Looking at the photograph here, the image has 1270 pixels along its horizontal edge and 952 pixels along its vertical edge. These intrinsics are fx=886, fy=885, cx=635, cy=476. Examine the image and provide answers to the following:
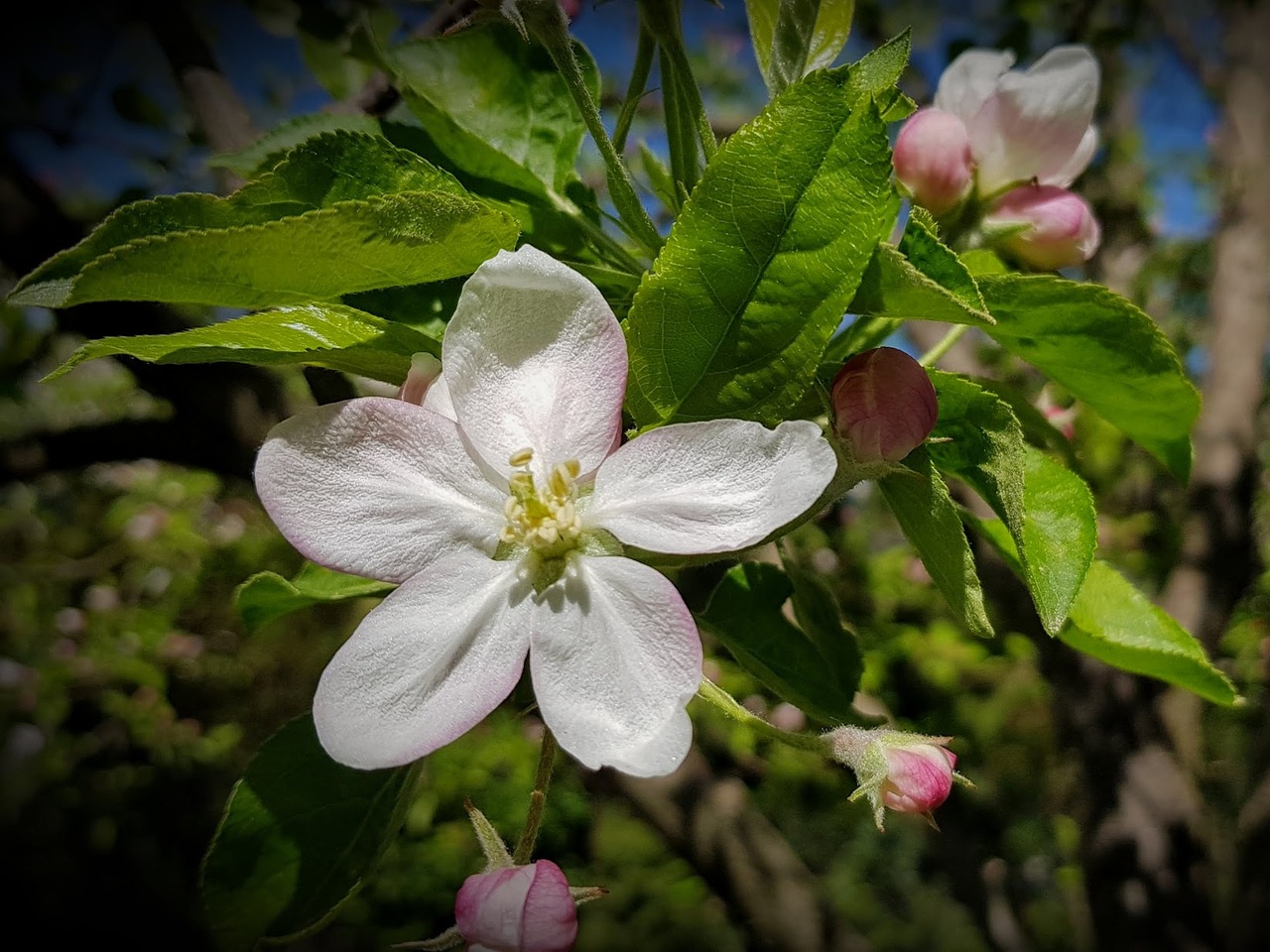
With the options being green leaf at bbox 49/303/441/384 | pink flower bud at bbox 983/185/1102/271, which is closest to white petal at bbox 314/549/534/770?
green leaf at bbox 49/303/441/384

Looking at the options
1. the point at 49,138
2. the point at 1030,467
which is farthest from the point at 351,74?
the point at 1030,467

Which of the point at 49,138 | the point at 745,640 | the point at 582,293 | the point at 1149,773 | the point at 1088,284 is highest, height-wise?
the point at 49,138

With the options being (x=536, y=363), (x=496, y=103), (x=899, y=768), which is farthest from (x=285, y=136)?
(x=899, y=768)

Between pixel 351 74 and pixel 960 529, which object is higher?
pixel 351 74

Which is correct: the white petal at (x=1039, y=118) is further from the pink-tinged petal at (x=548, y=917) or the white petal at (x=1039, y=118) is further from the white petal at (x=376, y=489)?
the pink-tinged petal at (x=548, y=917)

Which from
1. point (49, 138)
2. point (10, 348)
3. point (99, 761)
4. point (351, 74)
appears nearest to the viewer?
point (351, 74)

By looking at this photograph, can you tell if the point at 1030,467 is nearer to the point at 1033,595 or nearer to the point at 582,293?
the point at 1033,595
